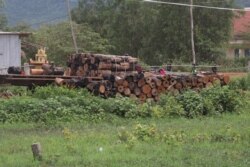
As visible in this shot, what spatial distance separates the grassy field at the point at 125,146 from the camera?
10406 millimetres

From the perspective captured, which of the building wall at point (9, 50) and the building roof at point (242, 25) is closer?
the building wall at point (9, 50)

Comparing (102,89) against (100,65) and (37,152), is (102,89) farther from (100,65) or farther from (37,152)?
(37,152)

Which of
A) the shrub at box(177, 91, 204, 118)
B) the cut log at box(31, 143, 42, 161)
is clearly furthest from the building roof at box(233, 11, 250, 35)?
the cut log at box(31, 143, 42, 161)

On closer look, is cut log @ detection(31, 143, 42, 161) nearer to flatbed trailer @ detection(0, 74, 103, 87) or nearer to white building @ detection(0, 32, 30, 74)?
flatbed trailer @ detection(0, 74, 103, 87)

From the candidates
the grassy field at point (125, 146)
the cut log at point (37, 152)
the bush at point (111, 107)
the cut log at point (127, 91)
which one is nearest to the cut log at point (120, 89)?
the cut log at point (127, 91)

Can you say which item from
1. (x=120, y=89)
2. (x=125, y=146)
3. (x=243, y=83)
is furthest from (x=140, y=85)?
(x=125, y=146)

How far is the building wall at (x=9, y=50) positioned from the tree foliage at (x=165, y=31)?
76.5 feet

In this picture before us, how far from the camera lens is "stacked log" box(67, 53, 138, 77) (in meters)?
25.2

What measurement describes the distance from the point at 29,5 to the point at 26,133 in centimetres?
8647

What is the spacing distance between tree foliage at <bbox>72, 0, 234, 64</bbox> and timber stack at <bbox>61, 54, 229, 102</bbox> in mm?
33826

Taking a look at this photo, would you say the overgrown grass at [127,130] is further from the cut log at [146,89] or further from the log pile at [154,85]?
the cut log at [146,89]

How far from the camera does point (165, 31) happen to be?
61.6 metres

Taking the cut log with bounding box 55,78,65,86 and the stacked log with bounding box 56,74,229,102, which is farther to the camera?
the cut log with bounding box 55,78,65,86

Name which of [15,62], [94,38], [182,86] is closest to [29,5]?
[94,38]
